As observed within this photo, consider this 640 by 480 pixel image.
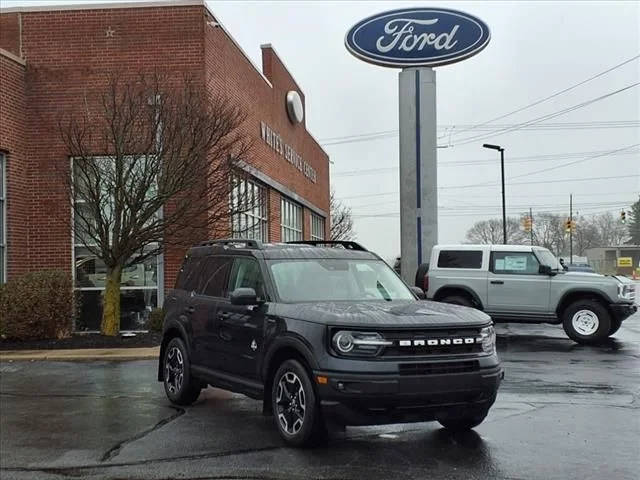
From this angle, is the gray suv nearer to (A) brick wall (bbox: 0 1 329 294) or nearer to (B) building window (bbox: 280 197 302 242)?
(A) brick wall (bbox: 0 1 329 294)

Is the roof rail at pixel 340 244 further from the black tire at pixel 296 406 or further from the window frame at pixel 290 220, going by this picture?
the window frame at pixel 290 220

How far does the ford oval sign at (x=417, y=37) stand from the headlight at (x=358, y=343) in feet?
55.2

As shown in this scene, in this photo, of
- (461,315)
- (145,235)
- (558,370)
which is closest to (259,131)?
(145,235)

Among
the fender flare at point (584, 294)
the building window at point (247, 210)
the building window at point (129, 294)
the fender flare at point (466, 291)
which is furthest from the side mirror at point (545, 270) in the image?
the building window at point (129, 294)

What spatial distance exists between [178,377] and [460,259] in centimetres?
896

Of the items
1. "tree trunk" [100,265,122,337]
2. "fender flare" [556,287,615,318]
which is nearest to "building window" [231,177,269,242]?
"tree trunk" [100,265,122,337]

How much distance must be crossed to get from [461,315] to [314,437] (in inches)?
64.1

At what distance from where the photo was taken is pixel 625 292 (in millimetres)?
14273

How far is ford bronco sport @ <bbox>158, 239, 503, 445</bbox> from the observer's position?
542cm

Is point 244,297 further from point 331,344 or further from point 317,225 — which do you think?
point 317,225

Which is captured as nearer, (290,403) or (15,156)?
(290,403)

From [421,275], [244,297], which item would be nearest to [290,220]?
[421,275]

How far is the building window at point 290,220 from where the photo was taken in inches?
1002

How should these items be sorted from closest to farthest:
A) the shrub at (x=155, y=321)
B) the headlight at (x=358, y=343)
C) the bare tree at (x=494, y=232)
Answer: the headlight at (x=358, y=343) → the shrub at (x=155, y=321) → the bare tree at (x=494, y=232)
